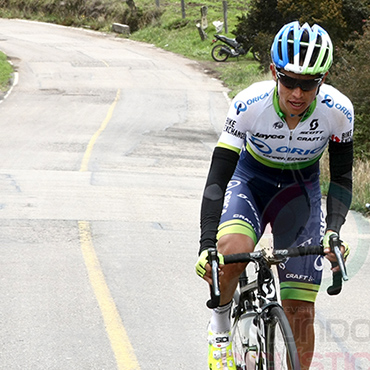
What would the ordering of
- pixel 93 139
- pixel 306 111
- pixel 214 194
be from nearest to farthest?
pixel 214 194 → pixel 306 111 → pixel 93 139

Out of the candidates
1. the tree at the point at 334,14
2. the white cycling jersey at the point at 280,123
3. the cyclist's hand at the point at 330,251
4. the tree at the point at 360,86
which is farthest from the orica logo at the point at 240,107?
the tree at the point at 334,14

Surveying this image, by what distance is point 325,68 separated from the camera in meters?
3.77

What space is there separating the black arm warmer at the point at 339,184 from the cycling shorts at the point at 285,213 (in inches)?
8.8

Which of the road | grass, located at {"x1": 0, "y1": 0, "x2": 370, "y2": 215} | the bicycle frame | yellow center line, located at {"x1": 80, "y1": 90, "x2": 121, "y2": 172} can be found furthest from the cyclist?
grass, located at {"x1": 0, "y1": 0, "x2": 370, "y2": 215}

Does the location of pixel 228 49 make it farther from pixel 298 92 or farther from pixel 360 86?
pixel 298 92

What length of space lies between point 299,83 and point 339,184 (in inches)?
27.8

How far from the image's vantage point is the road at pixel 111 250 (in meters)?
5.43

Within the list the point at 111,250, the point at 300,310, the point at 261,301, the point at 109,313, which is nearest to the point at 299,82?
the point at 261,301

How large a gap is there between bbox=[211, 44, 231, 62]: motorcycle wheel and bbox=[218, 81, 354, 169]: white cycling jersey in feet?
109

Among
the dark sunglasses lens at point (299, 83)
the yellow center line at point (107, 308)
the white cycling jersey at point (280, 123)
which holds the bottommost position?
the yellow center line at point (107, 308)

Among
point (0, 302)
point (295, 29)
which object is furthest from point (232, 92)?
point (295, 29)

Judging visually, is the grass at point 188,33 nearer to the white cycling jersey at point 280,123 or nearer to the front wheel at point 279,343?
the white cycling jersey at point 280,123

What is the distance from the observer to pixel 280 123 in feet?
13.6

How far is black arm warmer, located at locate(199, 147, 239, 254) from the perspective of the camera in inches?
148
